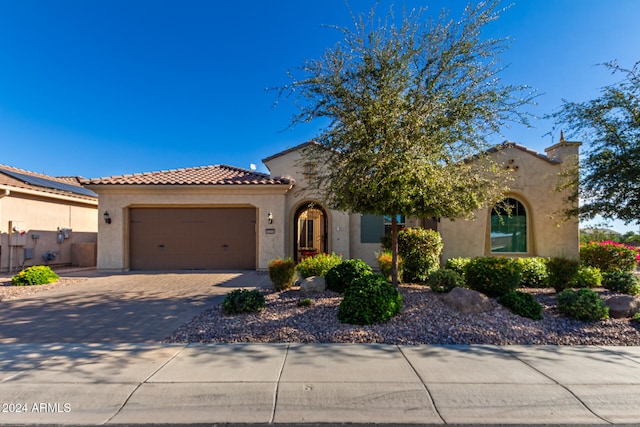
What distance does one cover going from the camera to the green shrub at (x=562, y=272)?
8.03 metres

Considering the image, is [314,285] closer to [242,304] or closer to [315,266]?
[315,266]

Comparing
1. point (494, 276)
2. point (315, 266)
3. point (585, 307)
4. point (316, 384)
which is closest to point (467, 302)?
point (494, 276)

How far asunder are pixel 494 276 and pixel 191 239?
10.3m

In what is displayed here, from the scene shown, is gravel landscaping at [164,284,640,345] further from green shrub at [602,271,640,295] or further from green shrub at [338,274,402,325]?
green shrub at [602,271,640,295]

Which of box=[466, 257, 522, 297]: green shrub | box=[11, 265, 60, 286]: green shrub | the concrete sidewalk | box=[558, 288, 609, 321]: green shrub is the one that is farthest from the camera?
box=[11, 265, 60, 286]: green shrub

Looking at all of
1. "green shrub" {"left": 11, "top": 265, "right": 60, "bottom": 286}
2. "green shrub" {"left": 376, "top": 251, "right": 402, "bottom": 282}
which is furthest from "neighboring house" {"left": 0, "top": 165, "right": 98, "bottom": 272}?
"green shrub" {"left": 376, "top": 251, "right": 402, "bottom": 282}

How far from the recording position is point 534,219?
37.4ft

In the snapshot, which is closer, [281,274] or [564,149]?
[281,274]

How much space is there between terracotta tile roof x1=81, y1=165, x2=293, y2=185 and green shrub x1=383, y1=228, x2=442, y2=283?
16.7ft

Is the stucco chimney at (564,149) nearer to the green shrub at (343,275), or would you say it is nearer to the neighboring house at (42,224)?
the green shrub at (343,275)

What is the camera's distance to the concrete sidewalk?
3229 millimetres

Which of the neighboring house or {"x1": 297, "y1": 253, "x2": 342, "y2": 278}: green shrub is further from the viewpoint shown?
the neighboring house

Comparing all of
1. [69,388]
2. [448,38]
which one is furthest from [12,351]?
[448,38]

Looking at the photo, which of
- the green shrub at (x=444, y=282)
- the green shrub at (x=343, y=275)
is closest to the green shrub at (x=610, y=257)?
the green shrub at (x=444, y=282)
